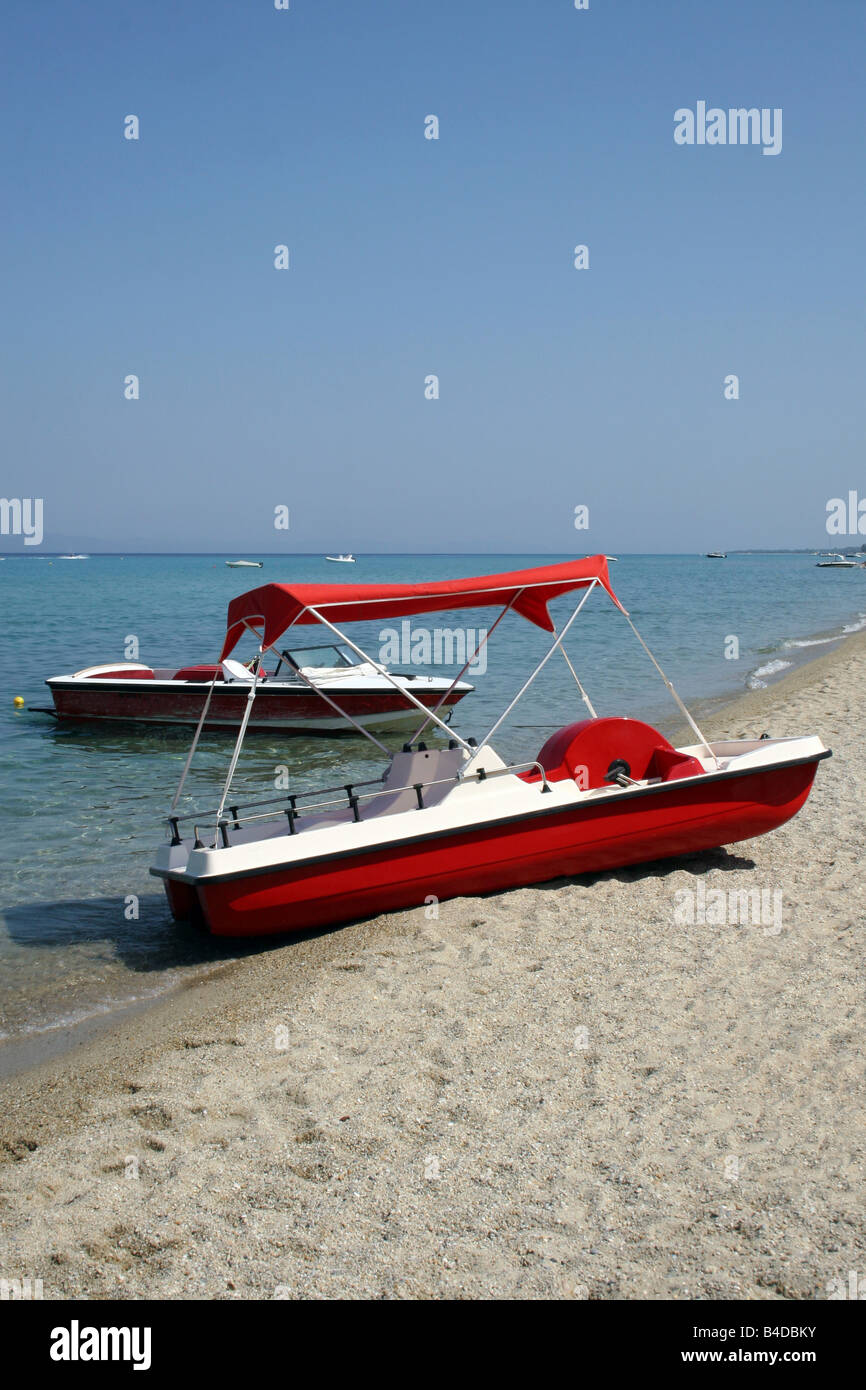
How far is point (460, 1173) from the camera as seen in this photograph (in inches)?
158

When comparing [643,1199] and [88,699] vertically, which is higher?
[88,699]

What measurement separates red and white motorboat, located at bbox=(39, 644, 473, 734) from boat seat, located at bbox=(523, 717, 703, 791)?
6.66 m

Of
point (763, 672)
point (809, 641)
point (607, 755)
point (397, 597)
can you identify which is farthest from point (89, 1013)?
point (809, 641)

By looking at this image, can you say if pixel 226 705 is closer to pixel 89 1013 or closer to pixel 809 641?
pixel 89 1013

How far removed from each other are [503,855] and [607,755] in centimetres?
128

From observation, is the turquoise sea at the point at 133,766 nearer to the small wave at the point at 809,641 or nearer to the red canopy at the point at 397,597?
the small wave at the point at 809,641

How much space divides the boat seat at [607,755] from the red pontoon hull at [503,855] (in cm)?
31

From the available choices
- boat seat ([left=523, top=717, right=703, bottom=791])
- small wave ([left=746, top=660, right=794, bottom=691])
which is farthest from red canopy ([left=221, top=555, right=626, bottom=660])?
small wave ([left=746, top=660, right=794, bottom=691])

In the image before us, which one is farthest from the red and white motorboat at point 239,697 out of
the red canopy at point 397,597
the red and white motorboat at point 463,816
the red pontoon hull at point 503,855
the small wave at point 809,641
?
the small wave at point 809,641

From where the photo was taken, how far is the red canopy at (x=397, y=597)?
22.9ft

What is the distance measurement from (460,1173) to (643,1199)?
755 mm

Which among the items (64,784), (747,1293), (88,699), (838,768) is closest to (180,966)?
(747,1293)

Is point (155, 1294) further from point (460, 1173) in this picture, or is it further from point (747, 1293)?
point (747, 1293)
